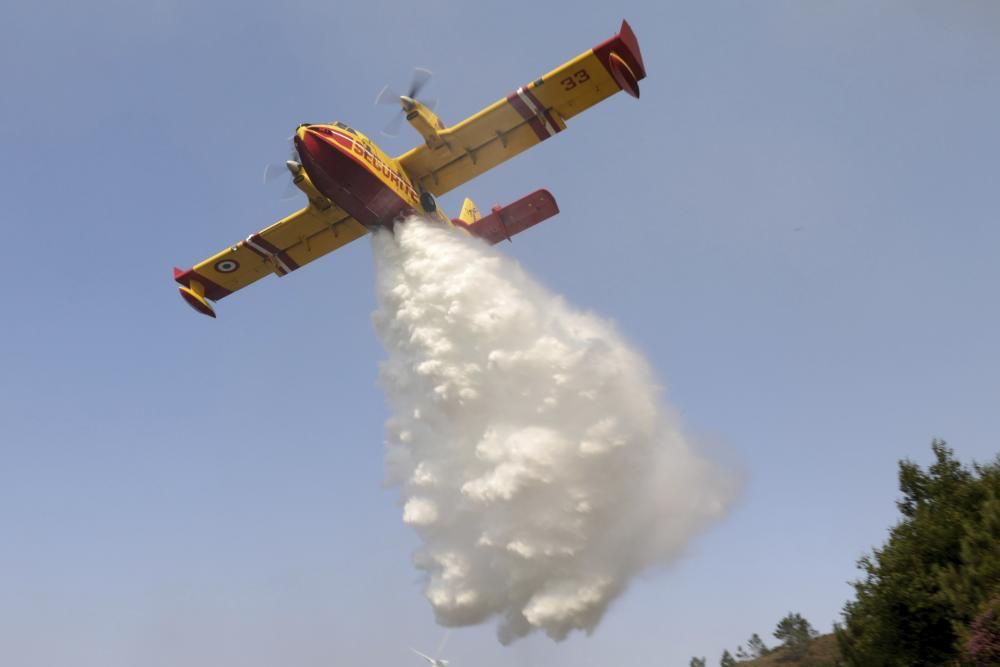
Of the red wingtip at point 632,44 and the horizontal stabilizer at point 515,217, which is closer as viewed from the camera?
the red wingtip at point 632,44

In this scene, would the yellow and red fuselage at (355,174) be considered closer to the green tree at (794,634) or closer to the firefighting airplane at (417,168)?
the firefighting airplane at (417,168)

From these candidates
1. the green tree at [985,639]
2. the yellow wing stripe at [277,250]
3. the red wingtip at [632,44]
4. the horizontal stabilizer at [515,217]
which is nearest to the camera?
the green tree at [985,639]

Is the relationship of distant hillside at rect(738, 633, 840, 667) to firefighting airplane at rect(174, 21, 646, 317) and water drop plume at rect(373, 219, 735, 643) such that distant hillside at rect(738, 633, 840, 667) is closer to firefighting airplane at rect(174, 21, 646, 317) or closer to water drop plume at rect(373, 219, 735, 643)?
water drop plume at rect(373, 219, 735, 643)

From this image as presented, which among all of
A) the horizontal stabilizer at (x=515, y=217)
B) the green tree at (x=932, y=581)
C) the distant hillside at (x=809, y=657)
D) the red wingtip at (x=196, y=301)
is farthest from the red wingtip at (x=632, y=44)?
the distant hillside at (x=809, y=657)

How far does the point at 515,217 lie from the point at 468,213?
3354 mm

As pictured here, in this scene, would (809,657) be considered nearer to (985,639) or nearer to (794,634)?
(794,634)

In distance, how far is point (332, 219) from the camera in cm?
2630

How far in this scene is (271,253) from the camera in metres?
27.4

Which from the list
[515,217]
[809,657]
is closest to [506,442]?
[515,217]

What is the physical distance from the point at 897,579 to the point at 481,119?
1616 centimetres

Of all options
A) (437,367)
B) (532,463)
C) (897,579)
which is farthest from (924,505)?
(437,367)

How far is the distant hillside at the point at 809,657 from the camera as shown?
28.1 m

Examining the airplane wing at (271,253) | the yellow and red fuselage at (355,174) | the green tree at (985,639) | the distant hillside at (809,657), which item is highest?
the airplane wing at (271,253)

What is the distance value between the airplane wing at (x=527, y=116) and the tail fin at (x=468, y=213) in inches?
109
